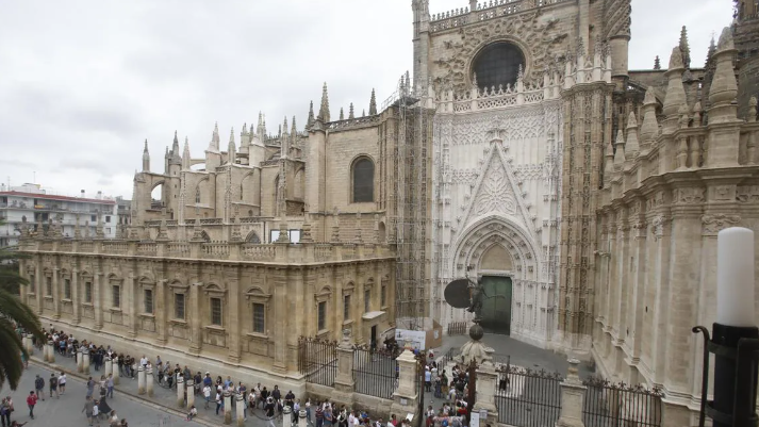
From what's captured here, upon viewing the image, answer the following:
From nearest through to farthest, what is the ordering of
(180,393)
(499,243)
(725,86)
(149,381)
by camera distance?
(725,86) → (180,393) → (149,381) → (499,243)

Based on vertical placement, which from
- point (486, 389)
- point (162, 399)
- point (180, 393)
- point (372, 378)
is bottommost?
point (162, 399)

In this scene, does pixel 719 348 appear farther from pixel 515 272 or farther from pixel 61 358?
pixel 61 358

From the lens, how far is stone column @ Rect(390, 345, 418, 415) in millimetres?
12516

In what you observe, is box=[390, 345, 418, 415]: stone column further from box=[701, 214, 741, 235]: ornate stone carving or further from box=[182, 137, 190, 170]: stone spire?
box=[182, 137, 190, 170]: stone spire

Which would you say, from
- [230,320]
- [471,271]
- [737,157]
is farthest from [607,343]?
[230,320]

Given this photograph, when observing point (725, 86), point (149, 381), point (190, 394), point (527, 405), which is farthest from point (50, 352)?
point (725, 86)

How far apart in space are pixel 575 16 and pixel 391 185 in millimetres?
13421

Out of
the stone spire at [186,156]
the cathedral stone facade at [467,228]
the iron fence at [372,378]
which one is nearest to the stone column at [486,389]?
the iron fence at [372,378]

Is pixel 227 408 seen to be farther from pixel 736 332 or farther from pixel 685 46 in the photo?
pixel 685 46

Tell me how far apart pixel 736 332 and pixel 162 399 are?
58.8ft

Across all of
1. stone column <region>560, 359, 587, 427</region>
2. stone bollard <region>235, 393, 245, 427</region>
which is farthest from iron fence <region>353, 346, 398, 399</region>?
stone column <region>560, 359, 587, 427</region>

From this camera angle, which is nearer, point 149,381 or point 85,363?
point 149,381

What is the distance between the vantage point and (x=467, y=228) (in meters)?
21.3

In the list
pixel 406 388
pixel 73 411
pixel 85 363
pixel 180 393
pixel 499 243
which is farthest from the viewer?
pixel 499 243
